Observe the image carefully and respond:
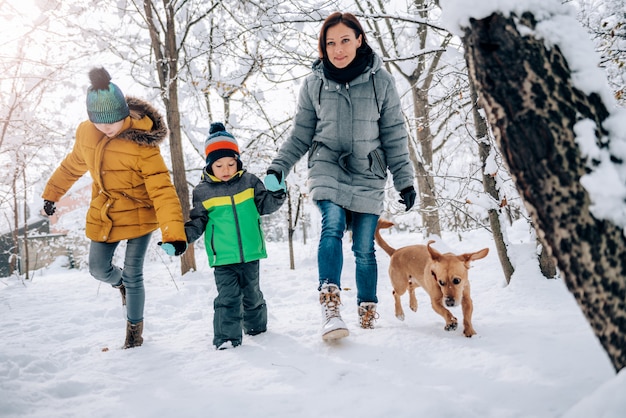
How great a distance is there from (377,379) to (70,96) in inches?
394

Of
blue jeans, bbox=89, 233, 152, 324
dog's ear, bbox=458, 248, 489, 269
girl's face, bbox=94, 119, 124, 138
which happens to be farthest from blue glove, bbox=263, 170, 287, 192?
dog's ear, bbox=458, 248, 489, 269

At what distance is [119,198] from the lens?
2947 mm

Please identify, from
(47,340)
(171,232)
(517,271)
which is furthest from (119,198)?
(517,271)

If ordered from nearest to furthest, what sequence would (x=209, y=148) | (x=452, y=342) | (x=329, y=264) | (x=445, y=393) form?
(x=445, y=393), (x=452, y=342), (x=329, y=264), (x=209, y=148)

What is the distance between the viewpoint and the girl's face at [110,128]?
2.87 meters

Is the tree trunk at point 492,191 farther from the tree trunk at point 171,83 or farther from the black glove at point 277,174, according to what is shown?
the tree trunk at point 171,83

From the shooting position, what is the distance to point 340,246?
2.64 metres

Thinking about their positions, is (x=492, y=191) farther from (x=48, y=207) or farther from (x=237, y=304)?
(x=48, y=207)

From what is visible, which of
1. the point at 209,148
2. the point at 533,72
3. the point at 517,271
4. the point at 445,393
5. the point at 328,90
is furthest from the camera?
the point at 517,271

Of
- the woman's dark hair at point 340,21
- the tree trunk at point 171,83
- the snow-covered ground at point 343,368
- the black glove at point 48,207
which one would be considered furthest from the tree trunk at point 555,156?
the tree trunk at point 171,83

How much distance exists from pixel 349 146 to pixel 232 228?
1.05m

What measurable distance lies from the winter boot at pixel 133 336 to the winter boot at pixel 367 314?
1.71 meters

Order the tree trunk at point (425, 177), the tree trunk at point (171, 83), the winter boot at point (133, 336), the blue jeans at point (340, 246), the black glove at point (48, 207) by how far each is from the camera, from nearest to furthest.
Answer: the blue jeans at point (340, 246), the winter boot at point (133, 336), the black glove at point (48, 207), the tree trunk at point (171, 83), the tree trunk at point (425, 177)

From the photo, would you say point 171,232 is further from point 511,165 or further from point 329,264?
point 511,165
